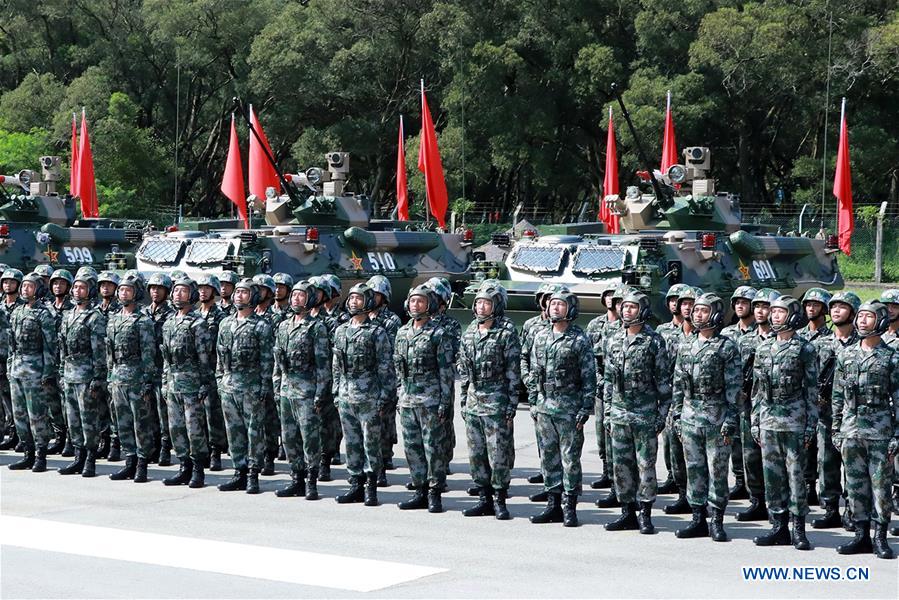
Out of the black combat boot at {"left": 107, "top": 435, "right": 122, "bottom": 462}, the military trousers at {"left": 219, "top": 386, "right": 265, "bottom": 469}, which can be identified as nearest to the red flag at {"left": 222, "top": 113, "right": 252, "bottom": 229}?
the black combat boot at {"left": 107, "top": 435, "right": 122, "bottom": 462}

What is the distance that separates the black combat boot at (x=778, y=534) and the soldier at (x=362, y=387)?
301cm

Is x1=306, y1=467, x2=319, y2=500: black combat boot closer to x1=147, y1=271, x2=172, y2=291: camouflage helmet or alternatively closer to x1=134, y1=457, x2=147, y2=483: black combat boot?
x1=134, y1=457, x2=147, y2=483: black combat boot

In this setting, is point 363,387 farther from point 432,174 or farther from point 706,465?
point 432,174

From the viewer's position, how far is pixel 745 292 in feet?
35.3


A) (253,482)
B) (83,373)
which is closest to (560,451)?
(253,482)

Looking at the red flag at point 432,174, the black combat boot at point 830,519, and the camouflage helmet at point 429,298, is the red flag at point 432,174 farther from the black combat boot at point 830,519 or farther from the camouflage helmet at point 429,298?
the black combat boot at point 830,519

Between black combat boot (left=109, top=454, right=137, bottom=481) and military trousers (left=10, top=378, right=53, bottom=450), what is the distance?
0.88 metres

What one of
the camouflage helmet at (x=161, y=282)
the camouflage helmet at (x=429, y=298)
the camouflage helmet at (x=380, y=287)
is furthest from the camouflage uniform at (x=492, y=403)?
the camouflage helmet at (x=161, y=282)

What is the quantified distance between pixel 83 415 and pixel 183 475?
3.66ft

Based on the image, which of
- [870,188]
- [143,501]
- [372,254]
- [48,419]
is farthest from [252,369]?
[870,188]

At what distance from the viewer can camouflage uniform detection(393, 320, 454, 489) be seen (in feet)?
34.6

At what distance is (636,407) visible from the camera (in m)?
9.80

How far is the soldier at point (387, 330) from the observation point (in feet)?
36.1

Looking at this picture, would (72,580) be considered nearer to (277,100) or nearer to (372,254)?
(372,254)
